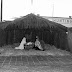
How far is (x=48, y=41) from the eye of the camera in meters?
12.2

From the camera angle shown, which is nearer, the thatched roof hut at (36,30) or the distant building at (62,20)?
the thatched roof hut at (36,30)

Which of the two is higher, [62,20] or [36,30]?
[62,20]

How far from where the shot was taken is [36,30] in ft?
39.5

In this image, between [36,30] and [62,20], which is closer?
[36,30]

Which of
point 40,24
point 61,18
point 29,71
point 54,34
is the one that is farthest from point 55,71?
point 61,18

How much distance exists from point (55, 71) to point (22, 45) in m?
5.63

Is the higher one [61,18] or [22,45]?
[61,18]

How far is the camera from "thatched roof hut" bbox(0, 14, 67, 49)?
1002 cm

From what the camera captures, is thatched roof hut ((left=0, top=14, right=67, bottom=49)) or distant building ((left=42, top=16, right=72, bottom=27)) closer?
thatched roof hut ((left=0, top=14, right=67, bottom=49))

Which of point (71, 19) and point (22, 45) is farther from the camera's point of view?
point (71, 19)

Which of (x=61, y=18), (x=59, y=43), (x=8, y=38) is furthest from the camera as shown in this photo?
(x=61, y=18)

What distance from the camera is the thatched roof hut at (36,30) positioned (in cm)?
1002

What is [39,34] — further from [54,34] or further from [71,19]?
[71,19]

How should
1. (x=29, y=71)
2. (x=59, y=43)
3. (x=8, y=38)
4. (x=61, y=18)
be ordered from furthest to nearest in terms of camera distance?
(x=61, y=18) → (x=8, y=38) → (x=59, y=43) → (x=29, y=71)
